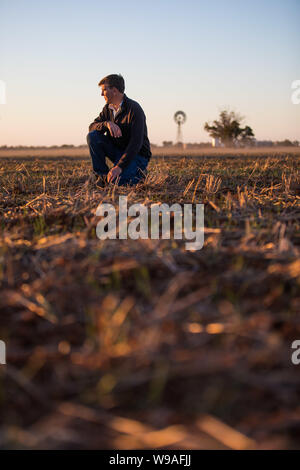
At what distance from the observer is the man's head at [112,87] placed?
3.68m

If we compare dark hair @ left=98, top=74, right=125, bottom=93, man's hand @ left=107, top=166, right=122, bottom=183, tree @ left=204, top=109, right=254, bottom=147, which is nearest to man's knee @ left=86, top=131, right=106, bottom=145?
dark hair @ left=98, top=74, right=125, bottom=93

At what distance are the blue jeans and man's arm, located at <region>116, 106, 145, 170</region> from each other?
196mm

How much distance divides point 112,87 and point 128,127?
45 cm

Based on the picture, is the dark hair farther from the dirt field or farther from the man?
the dirt field

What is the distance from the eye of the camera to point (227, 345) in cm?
104

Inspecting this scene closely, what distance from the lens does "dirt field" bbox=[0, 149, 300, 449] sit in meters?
0.82

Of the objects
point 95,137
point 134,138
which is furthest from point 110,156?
point 134,138

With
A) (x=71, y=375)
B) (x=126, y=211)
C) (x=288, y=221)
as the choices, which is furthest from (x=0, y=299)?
(x=288, y=221)

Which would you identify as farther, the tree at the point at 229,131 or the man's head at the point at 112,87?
the tree at the point at 229,131

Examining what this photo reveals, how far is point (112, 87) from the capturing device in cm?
370

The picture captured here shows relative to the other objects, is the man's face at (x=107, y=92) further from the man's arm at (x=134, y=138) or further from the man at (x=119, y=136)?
the man's arm at (x=134, y=138)

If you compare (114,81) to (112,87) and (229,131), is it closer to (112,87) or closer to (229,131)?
(112,87)

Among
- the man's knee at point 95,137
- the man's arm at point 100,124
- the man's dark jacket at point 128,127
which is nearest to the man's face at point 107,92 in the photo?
the man's dark jacket at point 128,127
